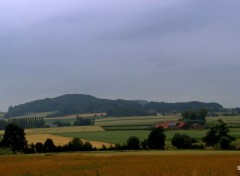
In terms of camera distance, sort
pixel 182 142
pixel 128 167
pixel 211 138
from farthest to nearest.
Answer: pixel 211 138 < pixel 182 142 < pixel 128 167

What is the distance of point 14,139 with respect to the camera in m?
89.2

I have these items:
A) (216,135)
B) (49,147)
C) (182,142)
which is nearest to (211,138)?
(216,135)

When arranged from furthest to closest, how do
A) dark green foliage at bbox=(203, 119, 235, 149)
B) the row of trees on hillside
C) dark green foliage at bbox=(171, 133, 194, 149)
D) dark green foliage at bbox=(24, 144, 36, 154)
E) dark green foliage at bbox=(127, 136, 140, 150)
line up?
dark green foliage at bbox=(203, 119, 235, 149), dark green foliage at bbox=(127, 136, 140, 150), dark green foliage at bbox=(24, 144, 36, 154), dark green foliage at bbox=(171, 133, 194, 149), the row of trees on hillside

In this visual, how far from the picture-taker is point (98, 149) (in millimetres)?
83375

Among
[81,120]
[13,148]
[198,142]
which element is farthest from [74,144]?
[81,120]

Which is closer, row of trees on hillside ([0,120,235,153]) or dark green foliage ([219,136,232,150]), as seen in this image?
dark green foliage ([219,136,232,150])

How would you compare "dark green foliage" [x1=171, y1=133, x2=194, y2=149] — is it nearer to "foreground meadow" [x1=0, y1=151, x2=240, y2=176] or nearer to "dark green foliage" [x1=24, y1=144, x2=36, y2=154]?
"dark green foliage" [x1=24, y1=144, x2=36, y2=154]

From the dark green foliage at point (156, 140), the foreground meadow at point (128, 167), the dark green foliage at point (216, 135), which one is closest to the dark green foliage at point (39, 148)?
the dark green foliage at point (156, 140)

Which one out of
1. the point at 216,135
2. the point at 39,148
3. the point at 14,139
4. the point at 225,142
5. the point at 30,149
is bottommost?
the point at 30,149

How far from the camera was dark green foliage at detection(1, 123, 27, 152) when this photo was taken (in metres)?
88.8

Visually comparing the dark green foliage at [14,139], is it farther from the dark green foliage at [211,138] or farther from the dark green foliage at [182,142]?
the dark green foliage at [211,138]

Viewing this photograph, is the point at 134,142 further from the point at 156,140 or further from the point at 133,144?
the point at 156,140

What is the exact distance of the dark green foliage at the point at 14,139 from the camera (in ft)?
291

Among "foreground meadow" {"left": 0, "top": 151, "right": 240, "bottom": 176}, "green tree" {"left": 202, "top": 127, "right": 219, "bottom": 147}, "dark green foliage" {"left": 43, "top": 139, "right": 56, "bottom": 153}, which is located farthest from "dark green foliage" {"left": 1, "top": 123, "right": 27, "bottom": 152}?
"foreground meadow" {"left": 0, "top": 151, "right": 240, "bottom": 176}
